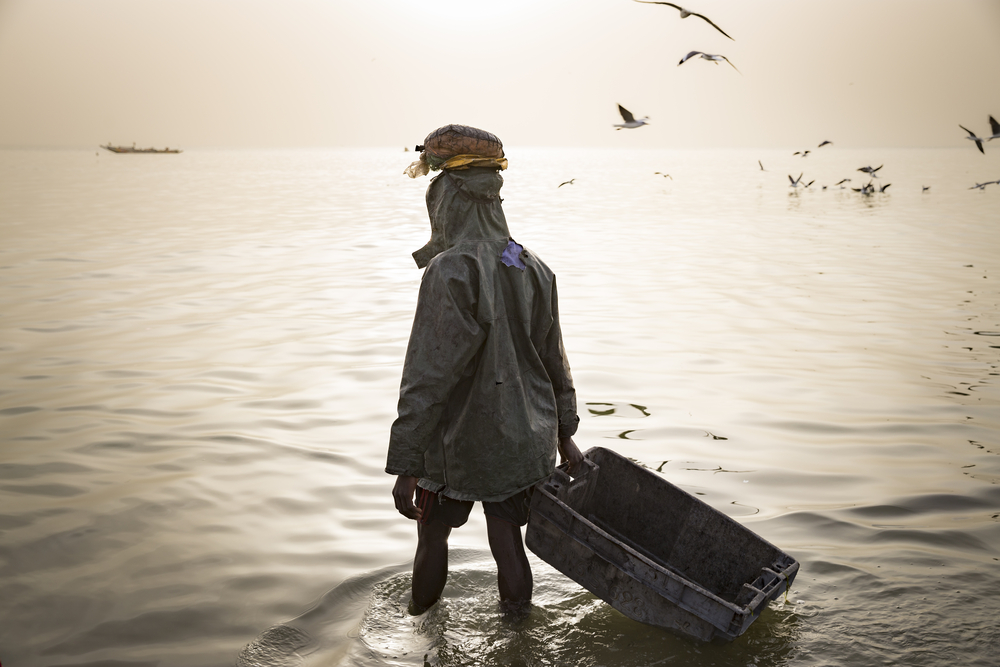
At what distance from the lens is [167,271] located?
11.9 meters

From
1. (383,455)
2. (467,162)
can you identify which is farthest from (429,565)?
(383,455)

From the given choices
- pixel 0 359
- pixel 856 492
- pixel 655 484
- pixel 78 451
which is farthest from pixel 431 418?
pixel 0 359

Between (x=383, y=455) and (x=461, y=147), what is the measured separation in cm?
282

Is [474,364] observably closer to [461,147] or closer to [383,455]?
[461,147]

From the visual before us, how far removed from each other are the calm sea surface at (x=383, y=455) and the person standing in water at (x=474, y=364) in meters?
0.74

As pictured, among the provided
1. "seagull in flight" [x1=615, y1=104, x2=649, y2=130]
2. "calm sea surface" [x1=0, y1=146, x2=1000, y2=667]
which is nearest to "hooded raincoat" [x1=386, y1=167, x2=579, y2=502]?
"calm sea surface" [x1=0, y1=146, x2=1000, y2=667]

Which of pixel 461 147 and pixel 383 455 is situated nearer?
pixel 461 147

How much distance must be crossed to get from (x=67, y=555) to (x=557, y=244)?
13031mm

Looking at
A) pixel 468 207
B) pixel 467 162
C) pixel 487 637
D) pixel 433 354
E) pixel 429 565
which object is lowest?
pixel 487 637

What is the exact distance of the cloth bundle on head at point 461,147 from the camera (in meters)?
2.86

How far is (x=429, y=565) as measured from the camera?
3176 millimetres

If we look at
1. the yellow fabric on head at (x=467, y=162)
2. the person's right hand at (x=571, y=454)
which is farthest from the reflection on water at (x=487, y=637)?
the yellow fabric on head at (x=467, y=162)

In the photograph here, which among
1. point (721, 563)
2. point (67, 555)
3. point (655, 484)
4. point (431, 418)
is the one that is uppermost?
point (431, 418)

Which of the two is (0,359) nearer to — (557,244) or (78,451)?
(78,451)
